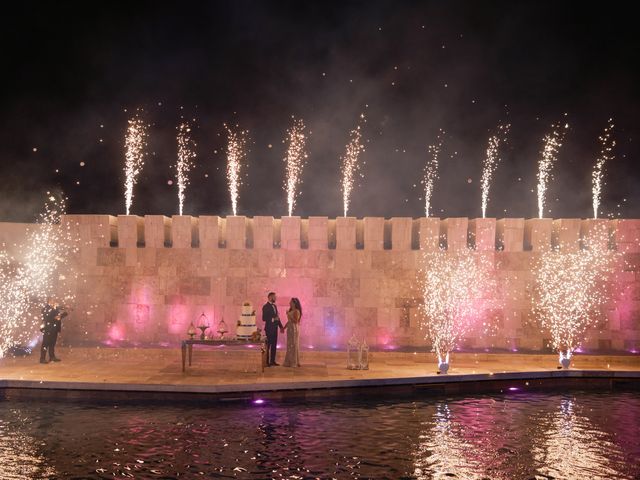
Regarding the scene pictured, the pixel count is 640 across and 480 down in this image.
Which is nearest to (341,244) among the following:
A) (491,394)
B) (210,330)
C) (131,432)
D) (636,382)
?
(210,330)

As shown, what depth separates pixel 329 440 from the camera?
24.8ft

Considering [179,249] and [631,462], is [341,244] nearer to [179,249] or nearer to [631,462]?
[179,249]

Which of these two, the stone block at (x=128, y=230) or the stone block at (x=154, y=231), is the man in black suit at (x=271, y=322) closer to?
the stone block at (x=154, y=231)

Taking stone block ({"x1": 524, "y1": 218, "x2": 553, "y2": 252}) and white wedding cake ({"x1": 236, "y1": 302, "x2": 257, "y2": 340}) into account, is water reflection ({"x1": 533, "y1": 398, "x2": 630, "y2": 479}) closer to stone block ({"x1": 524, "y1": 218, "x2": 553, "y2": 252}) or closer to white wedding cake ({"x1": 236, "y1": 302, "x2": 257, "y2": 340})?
white wedding cake ({"x1": 236, "y1": 302, "x2": 257, "y2": 340})

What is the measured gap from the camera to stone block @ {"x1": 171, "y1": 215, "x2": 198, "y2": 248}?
14.5 metres

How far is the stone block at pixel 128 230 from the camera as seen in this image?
14.5 metres

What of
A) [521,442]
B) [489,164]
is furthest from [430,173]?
[521,442]

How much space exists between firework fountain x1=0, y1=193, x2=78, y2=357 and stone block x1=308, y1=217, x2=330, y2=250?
200 inches

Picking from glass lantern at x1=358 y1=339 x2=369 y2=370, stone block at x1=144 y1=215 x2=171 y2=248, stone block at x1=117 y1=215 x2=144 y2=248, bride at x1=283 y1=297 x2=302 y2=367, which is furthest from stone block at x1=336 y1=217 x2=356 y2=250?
stone block at x1=117 y1=215 x2=144 y2=248

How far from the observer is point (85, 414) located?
8.80 meters

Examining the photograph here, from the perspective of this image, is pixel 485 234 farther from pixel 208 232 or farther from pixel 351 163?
pixel 351 163

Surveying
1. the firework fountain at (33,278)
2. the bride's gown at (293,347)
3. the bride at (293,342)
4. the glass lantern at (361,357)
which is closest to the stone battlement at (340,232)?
the firework fountain at (33,278)

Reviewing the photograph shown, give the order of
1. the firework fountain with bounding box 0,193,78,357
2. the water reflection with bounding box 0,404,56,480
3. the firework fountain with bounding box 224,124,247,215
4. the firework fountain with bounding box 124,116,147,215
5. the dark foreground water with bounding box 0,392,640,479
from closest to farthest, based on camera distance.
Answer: the water reflection with bounding box 0,404,56,480
the dark foreground water with bounding box 0,392,640,479
the firework fountain with bounding box 0,193,78,357
the firework fountain with bounding box 124,116,147,215
the firework fountain with bounding box 224,124,247,215

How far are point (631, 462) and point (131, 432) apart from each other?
544 cm
